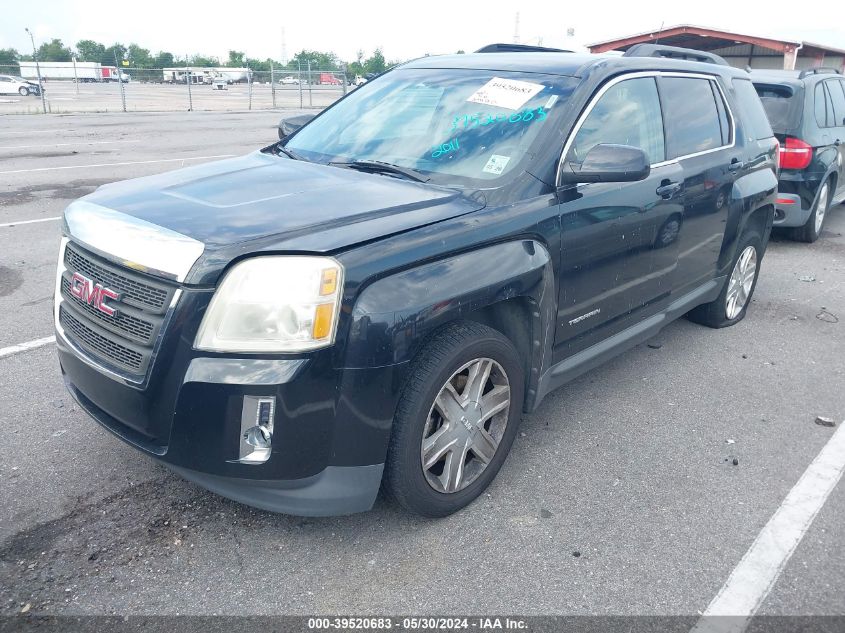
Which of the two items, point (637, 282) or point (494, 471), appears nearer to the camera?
point (494, 471)

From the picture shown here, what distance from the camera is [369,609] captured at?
254 cm

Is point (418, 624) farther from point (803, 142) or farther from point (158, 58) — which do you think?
point (158, 58)

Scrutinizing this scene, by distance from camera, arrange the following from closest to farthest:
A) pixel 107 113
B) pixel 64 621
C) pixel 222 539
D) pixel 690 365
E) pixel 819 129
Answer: pixel 64 621 → pixel 222 539 → pixel 690 365 → pixel 819 129 → pixel 107 113

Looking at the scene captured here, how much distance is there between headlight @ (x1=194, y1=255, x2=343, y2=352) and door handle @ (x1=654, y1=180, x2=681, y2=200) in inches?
87.1

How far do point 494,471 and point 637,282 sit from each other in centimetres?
138

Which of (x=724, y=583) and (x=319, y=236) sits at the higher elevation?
(x=319, y=236)

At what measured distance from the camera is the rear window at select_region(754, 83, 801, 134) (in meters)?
7.51

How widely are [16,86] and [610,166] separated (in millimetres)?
44573

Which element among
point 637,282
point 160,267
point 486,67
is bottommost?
point 637,282

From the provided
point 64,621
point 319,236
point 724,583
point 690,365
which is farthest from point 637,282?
point 64,621

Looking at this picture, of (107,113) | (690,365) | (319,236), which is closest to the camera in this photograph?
(319,236)

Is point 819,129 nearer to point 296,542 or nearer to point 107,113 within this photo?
point 296,542

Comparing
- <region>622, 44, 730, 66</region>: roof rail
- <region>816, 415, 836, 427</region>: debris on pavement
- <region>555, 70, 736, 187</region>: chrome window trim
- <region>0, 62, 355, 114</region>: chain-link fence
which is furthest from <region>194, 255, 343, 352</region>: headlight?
<region>0, 62, 355, 114</region>: chain-link fence

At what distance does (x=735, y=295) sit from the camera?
5508 millimetres
